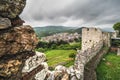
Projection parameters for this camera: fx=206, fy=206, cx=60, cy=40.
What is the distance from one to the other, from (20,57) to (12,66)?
0.69m

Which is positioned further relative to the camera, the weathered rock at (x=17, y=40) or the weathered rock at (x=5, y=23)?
the weathered rock at (x=17, y=40)

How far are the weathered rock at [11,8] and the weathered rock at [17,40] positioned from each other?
68 centimetres

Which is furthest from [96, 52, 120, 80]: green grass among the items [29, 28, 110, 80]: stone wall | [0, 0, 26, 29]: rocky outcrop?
[0, 0, 26, 29]: rocky outcrop

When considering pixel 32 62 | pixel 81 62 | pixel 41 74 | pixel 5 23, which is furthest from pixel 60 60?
pixel 5 23

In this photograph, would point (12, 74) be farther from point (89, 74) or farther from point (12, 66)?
point (89, 74)

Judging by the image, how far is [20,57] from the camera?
973 cm

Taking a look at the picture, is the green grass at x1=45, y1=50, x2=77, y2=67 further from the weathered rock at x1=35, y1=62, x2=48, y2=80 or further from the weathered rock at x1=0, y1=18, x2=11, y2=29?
the weathered rock at x1=0, y1=18, x2=11, y2=29

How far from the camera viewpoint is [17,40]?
9.23 meters

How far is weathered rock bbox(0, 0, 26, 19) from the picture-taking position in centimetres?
839

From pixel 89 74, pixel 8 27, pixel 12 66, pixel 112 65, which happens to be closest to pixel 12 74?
pixel 12 66

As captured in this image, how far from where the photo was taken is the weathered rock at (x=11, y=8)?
27.5 ft

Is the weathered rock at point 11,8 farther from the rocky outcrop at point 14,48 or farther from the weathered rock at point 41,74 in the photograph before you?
the weathered rock at point 41,74

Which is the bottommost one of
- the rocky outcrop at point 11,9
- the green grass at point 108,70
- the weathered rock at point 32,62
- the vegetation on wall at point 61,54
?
the vegetation on wall at point 61,54

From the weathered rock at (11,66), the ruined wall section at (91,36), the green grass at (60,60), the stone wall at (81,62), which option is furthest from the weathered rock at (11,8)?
the ruined wall section at (91,36)
